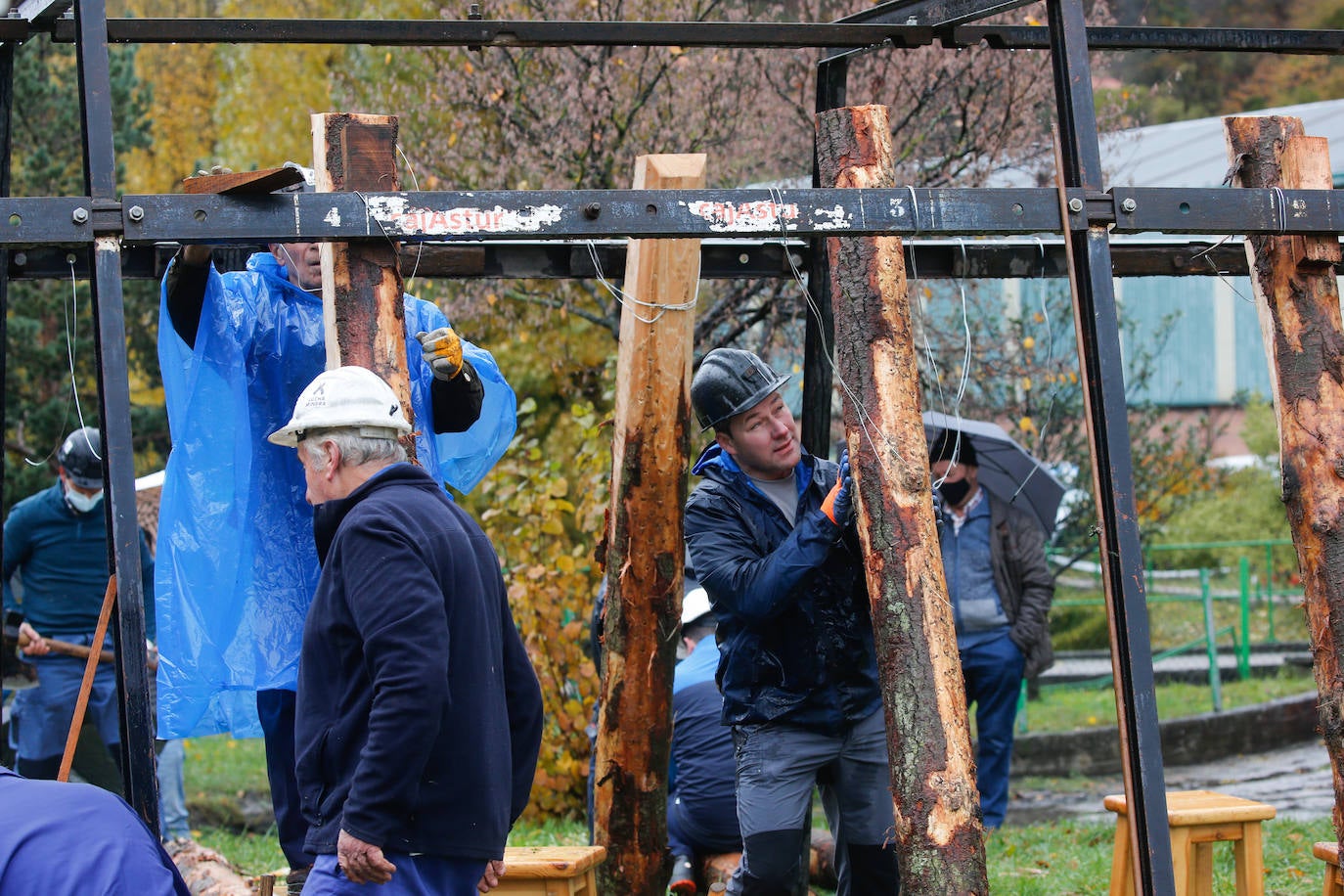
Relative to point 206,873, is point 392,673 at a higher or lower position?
higher

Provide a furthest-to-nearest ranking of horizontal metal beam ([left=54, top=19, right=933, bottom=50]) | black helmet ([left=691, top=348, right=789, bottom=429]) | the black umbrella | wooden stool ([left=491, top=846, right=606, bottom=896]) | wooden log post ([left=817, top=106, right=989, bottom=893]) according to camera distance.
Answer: the black umbrella < black helmet ([left=691, top=348, right=789, bottom=429]) < wooden stool ([left=491, top=846, right=606, bottom=896]) < horizontal metal beam ([left=54, top=19, right=933, bottom=50]) < wooden log post ([left=817, top=106, right=989, bottom=893])

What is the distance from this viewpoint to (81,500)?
Answer: 23.4 ft

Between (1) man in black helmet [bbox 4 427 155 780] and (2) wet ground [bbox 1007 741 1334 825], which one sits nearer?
(1) man in black helmet [bbox 4 427 155 780]

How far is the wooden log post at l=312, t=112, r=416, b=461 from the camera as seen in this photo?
11.5 ft

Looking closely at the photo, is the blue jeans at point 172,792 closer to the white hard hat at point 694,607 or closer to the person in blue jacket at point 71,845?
the white hard hat at point 694,607

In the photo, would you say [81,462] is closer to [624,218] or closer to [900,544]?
[624,218]

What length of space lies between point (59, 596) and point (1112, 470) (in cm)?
558

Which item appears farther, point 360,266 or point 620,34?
point 620,34

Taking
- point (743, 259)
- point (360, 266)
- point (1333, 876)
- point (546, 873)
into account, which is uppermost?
point (743, 259)

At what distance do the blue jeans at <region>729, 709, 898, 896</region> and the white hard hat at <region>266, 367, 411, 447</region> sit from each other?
68.1 inches

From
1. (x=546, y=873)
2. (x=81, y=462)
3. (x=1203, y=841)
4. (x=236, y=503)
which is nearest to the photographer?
(x=236, y=503)

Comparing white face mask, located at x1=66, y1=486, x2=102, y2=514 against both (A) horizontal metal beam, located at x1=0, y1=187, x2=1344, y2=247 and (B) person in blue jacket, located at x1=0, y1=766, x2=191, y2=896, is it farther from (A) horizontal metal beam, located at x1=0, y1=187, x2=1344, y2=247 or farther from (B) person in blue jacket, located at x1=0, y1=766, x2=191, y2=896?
(B) person in blue jacket, located at x1=0, y1=766, x2=191, y2=896

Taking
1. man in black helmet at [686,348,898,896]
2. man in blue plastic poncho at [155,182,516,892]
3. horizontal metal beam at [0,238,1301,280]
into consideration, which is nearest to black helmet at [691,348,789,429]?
man in black helmet at [686,348,898,896]

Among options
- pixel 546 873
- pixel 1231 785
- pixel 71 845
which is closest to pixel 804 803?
pixel 546 873
